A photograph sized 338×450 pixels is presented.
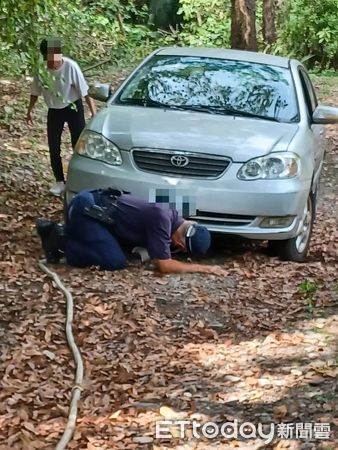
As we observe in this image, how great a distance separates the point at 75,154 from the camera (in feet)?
21.2

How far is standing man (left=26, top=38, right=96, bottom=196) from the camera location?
26.2ft

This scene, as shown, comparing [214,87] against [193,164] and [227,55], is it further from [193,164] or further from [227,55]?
[193,164]

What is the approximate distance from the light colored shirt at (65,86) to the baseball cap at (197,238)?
9.70ft

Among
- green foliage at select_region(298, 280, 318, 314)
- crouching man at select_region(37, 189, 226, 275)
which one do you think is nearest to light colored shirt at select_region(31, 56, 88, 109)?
crouching man at select_region(37, 189, 226, 275)

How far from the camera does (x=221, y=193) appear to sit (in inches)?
236

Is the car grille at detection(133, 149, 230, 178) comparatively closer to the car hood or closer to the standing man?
the car hood

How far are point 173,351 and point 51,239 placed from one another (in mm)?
1905

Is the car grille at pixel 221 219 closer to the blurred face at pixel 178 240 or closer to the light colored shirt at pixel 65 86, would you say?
the blurred face at pixel 178 240

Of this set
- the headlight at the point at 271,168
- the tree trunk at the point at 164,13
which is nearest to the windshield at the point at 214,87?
the headlight at the point at 271,168

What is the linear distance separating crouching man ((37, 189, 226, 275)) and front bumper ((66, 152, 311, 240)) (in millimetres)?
232

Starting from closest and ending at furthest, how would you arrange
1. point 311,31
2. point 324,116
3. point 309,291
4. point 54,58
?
point 309,291 → point 324,116 → point 54,58 → point 311,31

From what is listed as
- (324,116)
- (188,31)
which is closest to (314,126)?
(324,116)

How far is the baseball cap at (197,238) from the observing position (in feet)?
18.9

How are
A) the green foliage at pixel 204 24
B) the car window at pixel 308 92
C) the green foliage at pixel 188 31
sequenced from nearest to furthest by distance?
the car window at pixel 308 92 → the green foliage at pixel 188 31 → the green foliage at pixel 204 24
